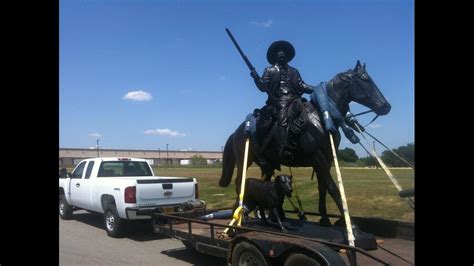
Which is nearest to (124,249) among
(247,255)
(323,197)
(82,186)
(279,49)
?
(82,186)

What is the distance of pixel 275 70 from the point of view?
7.43 meters

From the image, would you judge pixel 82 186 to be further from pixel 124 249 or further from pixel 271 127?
pixel 271 127

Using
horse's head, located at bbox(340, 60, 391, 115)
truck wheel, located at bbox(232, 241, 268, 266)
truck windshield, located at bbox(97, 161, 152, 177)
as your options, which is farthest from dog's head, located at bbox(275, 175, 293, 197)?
truck windshield, located at bbox(97, 161, 152, 177)

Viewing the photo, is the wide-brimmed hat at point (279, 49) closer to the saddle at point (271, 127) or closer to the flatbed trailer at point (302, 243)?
the saddle at point (271, 127)

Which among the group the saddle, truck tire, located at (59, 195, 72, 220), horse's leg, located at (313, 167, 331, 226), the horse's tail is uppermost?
the saddle

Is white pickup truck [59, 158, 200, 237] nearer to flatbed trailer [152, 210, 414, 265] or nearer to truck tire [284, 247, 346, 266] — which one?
flatbed trailer [152, 210, 414, 265]

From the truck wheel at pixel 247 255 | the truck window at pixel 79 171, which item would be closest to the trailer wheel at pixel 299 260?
the truck wheel at pixel 247 255

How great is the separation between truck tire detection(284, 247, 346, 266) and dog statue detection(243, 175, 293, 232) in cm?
153

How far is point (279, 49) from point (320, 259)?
400cm

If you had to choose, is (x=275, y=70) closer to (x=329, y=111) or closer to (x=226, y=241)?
(x=329, y=111)

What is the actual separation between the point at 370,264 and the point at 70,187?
10.2 m

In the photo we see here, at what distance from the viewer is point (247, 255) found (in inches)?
222

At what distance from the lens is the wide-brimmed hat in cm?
756

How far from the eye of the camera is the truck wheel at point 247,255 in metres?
5.43
